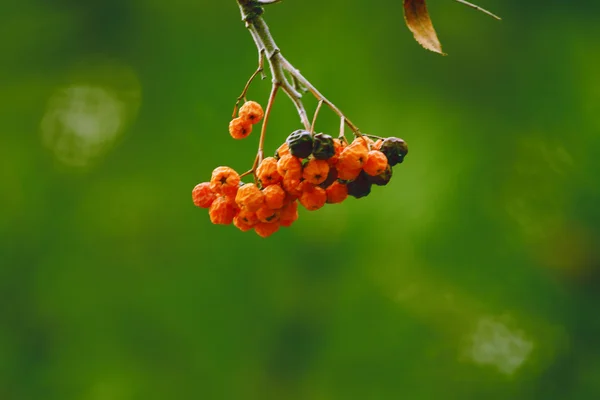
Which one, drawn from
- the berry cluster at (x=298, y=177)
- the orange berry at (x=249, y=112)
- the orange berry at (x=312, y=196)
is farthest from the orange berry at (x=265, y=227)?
the orange berry at (x=249, y=112)

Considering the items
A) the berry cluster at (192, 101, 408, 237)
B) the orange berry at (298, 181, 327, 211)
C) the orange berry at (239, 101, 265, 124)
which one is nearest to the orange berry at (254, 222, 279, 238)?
the berry cluster at (192, 101, 408, 237)

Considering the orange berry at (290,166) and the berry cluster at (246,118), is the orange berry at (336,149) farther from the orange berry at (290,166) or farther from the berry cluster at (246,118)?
the berry cluster at (246,118)

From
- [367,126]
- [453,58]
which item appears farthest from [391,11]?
[367,126]

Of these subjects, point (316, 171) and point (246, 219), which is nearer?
point (316, 171)

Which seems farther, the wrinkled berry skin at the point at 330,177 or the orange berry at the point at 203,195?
the orange berry at the point at 203,195

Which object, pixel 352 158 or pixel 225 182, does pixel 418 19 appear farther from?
pixel 225 182

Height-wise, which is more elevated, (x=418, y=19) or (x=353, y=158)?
(x=418, y=19)

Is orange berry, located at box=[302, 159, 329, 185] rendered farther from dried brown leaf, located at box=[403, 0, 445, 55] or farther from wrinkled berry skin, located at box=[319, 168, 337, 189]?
dried brown leaf, located at box=[403, 0, 445, 55]

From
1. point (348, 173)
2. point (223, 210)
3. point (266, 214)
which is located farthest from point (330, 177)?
point (223, 210)

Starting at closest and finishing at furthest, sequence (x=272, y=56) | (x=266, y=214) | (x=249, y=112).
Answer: (x=272, y=56), (x=266, y=214), (x=249, y=112)
